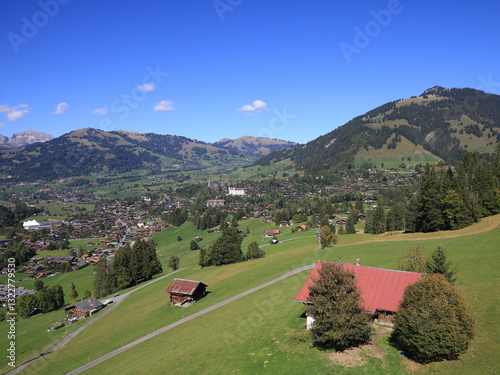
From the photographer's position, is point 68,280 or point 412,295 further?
point 68,280

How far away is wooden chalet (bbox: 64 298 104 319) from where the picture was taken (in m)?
57.9

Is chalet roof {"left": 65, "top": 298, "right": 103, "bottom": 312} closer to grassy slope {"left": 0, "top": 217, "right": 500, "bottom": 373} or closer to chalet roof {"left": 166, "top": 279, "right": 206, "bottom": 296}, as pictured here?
grassy slope {"left": 0, "top": 217, "right": 500, "bottom": 373}

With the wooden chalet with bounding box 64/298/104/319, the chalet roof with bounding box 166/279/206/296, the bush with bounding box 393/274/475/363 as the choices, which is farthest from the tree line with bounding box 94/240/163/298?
the bush with bounding box 393/274/475/363

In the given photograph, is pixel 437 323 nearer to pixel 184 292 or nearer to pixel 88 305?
pixel 184 292

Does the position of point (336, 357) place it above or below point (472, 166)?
below

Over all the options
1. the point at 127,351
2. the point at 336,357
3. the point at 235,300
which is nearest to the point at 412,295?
the point at 336,357

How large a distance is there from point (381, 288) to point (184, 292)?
3067 centimetres

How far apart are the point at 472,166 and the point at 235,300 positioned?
206 feet

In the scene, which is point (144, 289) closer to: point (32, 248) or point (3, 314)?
point (3, 314)

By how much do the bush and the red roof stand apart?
229 inches

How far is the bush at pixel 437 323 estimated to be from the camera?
2050cm

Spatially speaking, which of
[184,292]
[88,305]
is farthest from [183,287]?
[88,305]

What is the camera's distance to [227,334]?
31766 mm

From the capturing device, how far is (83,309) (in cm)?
5791
